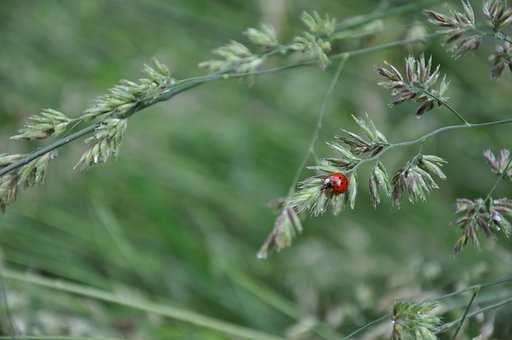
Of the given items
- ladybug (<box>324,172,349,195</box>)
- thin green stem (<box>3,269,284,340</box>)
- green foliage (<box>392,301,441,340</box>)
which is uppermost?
ladybug (<box>324,172,349,195</box>)

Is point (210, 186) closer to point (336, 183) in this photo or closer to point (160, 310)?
point (160, 310)

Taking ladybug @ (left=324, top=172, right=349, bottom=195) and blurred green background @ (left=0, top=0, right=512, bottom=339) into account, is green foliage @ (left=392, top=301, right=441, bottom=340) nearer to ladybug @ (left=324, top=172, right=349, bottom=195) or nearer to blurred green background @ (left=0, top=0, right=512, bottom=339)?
ladybug @ (left=324, top=172, right=349, bottom=195)

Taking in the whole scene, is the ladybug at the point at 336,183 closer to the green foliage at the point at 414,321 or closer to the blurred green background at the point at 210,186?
the green foliage at the point at 414,321

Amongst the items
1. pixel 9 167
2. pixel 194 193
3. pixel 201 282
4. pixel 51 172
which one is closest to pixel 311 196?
pixel 9 167

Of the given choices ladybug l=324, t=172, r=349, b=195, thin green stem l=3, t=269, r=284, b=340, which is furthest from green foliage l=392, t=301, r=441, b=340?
thin green stem l=3, t=269, r=284, b=340

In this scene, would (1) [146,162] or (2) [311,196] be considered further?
(1) [146,162]

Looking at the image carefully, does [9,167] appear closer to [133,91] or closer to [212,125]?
[133,91]

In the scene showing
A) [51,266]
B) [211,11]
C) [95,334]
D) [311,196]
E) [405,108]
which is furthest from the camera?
[211,11]
